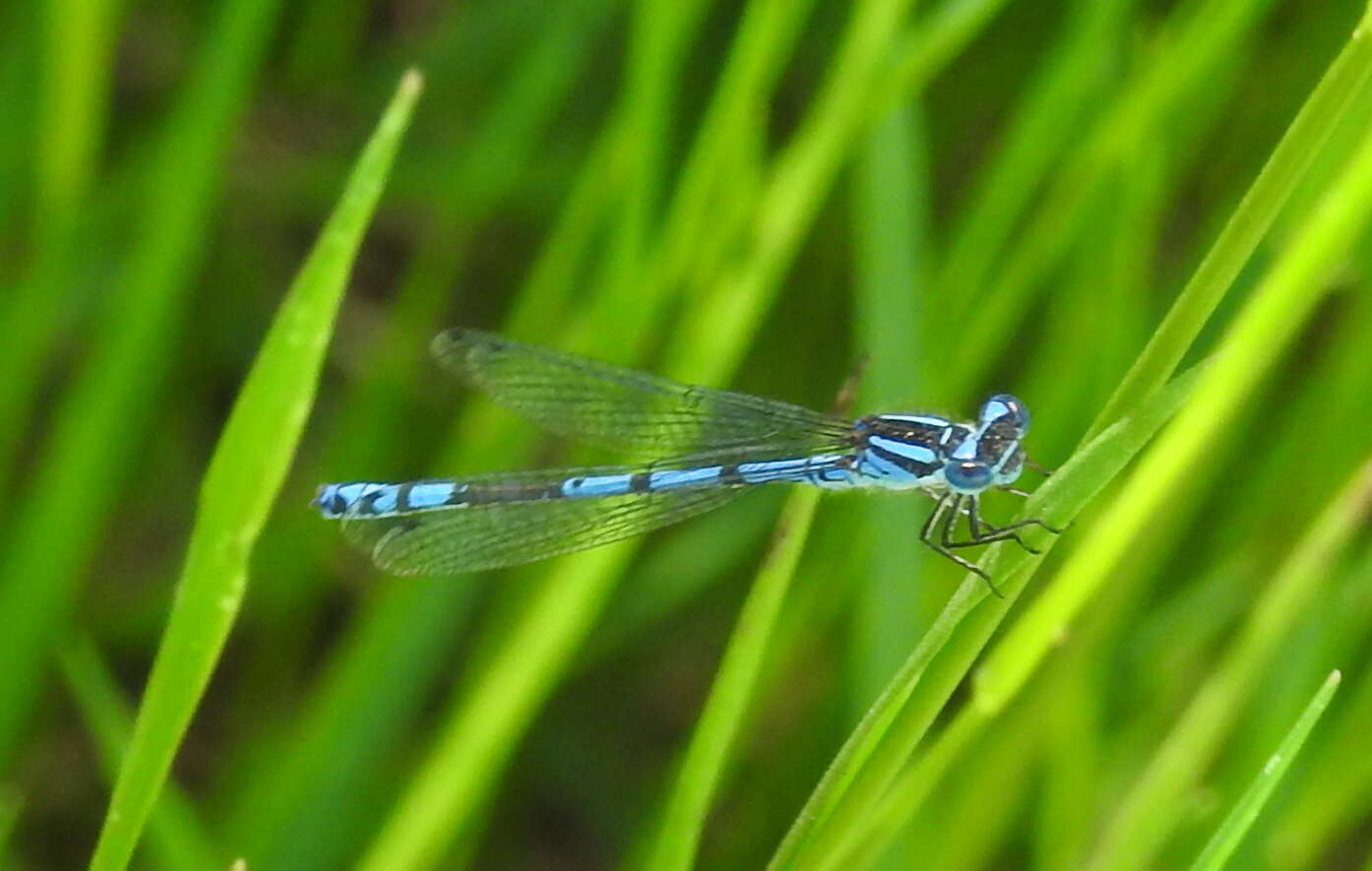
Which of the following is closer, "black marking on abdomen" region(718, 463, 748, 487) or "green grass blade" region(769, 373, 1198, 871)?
"green grass blade" region(769, 373, 1198, 871)

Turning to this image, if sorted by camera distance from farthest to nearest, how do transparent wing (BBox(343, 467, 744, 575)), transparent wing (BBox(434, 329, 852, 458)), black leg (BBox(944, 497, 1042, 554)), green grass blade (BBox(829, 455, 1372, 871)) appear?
transparent wing (BBox(434, 329, 852, 458)) → transparent wing (BBox(343, 467, 744, 575)) → green grass blade (BBox(829, 455, 1372, 871)) → black leg (BBox(944, 497, 1042, 554))

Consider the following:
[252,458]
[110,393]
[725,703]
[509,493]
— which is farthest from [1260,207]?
[110,393]

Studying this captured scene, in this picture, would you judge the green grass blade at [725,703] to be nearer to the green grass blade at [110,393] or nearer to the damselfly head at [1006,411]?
the damselfly head at [1006,411]

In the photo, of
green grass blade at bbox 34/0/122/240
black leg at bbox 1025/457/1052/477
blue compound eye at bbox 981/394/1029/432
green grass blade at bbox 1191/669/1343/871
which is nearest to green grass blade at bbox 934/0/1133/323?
blue compound eye at bbox 981/394/1029/432

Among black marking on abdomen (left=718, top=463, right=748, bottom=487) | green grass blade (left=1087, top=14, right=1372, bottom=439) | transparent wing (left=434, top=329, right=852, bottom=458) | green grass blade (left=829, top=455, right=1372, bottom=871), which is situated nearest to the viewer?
green grass blade (left=1087, top=14, right=1372, bottom=439)

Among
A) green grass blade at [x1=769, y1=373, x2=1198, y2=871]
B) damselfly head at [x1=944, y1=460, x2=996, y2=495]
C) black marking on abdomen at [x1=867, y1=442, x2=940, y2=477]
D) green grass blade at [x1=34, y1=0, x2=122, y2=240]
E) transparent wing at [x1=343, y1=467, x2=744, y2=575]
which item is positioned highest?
green grass blade at [x1=34, y1=0, x2=122, y2=240]

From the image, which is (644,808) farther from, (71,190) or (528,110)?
(71,190)

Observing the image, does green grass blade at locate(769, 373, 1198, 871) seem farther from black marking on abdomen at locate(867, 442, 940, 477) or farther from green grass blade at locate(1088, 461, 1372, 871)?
black marking on abdomen at locate(867, 442, 940, 477)

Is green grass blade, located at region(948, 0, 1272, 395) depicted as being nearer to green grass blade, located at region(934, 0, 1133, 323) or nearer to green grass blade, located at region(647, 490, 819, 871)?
green grass blade, located at region(934, 0, 1133, 323)

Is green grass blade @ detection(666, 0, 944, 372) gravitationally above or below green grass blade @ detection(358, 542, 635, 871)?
above
